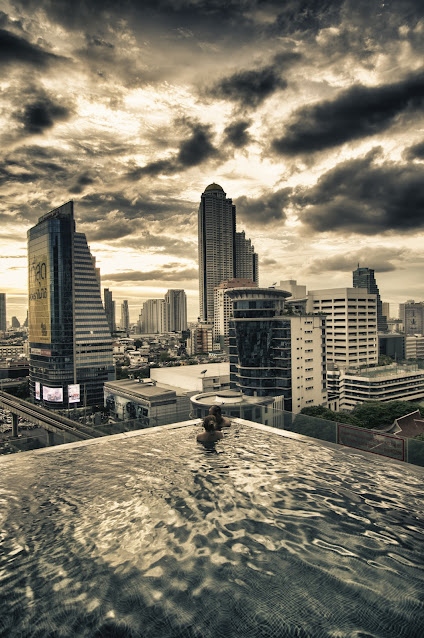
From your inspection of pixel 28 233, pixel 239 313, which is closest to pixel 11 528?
pixel 239 313

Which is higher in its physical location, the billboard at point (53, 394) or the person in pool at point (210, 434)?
the person in pool at point (210, 434)

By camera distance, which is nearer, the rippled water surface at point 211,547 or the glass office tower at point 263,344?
the rippled water surface at point 211,547

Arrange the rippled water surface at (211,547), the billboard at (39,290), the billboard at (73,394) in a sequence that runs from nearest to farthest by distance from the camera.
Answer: the rippled water surface at (211,547) → the billboard at (73,394) → the billboard at (39,290)

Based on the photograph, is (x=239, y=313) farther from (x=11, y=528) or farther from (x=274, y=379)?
(x=11, y=528)

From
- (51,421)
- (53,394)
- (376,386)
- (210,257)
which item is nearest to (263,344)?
(51,421)

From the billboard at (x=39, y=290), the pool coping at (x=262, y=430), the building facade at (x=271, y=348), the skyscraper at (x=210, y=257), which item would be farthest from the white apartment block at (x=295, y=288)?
the skyscraper at (x=210, y=257)

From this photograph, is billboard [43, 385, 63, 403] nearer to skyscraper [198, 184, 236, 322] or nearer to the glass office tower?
the glass office tower

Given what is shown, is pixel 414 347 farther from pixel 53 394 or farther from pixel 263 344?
pixel 53 394

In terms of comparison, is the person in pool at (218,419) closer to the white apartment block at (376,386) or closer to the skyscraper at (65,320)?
the white apartment block at (376,386)
